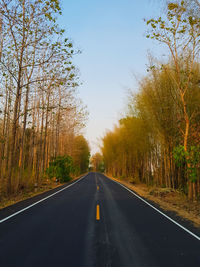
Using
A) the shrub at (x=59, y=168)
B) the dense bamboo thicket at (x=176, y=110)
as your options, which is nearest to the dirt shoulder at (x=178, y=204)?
the dense bamboo thicket at (x=176, y=110)

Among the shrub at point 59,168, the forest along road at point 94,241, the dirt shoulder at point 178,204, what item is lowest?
the dirt shoulder at point 178,204

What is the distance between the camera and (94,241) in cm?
476

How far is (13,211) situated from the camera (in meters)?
7.79

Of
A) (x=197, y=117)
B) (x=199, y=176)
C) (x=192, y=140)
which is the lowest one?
(x=199, y=176)

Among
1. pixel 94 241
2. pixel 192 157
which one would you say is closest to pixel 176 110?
pixel 192 157

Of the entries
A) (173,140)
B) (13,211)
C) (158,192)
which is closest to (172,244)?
(13,211)

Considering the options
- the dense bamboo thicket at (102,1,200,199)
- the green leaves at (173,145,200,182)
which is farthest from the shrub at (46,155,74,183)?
the green leaves at (173,145,200,182)

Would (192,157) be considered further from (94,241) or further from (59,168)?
(59,168)

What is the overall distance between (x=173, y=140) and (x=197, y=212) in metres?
6.35

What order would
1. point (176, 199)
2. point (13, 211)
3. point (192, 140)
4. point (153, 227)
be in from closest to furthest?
point (153, 227) < point (13, 211) < point (192, 140) < point (176, 199)

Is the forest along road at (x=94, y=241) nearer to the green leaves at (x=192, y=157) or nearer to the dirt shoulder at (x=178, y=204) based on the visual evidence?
the dirt shoulder at (x=178, y=204)

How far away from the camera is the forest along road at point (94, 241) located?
150 inches

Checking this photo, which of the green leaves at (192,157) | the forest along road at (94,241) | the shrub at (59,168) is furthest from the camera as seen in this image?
the shrub at (59,168)

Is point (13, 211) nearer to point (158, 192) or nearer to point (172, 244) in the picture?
point (172, 244)
